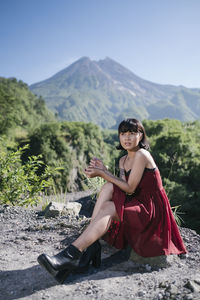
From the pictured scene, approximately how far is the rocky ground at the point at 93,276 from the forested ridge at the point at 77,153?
1.59 meters

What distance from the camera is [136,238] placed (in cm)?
235

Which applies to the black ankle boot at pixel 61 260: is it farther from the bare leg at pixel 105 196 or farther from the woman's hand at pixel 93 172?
the woman's hand at pixel 93 172

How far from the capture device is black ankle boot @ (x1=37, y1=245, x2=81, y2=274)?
201 cm

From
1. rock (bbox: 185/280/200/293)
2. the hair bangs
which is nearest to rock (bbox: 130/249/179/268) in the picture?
rock (bbox: 185/280/200/293)

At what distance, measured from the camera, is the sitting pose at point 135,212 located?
2.27 m

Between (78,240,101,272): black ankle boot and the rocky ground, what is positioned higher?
(78,240,101,272): black ankle boot

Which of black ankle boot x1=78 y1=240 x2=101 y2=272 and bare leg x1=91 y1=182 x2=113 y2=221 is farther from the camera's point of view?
bare leg x1=91 y1=182 x2=113 y2=221

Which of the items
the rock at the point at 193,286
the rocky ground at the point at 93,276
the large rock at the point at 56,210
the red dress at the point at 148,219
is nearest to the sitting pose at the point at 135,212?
the red dress at the point at 148,219

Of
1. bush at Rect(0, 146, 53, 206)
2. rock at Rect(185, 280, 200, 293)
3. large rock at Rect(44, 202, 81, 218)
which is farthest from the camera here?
bush at Rect(0, 146, 53, 206)

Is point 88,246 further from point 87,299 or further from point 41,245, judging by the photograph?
point 41,245

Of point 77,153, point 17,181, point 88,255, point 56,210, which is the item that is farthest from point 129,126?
point 77,153

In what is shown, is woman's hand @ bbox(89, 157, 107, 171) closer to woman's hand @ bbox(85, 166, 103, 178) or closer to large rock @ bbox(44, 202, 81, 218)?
woman's hand @ bbox(85, 166, 103, 178)

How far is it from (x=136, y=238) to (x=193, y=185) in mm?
12166

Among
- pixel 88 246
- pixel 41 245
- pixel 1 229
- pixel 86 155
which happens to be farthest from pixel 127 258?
pixel 86 155
